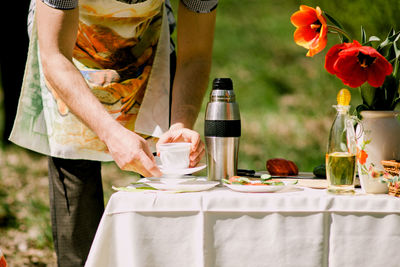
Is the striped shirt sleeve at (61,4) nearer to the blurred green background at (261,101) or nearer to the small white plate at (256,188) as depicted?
the small white plate at (256,188)

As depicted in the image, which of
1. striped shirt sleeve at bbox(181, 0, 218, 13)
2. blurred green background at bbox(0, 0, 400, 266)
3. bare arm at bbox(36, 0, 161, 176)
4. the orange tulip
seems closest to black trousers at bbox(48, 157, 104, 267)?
bare arm at bbox(36, 0, 161, 176)

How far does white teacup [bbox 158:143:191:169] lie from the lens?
149cm

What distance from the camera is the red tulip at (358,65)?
4.56 feet

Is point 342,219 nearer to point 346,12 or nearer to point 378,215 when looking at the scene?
point 378,215

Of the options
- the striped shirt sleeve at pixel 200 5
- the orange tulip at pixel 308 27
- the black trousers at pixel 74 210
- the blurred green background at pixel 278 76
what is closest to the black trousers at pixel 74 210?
the black trousers at pixel 74 210

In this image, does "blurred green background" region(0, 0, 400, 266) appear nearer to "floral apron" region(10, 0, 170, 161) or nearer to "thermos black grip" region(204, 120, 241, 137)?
"floral apron" region(10, 0, 170, 161)

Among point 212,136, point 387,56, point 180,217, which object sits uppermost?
point 387,56

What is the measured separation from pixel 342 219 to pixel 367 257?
10 centimetres

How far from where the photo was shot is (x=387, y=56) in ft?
4.93

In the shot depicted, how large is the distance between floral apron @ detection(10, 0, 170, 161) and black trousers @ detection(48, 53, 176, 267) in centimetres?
8

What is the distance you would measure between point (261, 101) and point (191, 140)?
463 centimetres

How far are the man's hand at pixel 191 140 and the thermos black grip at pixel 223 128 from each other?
0.09m

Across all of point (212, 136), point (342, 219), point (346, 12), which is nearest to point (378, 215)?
point (342, 219)

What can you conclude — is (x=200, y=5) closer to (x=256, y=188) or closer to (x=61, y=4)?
(x=61, y=4)
